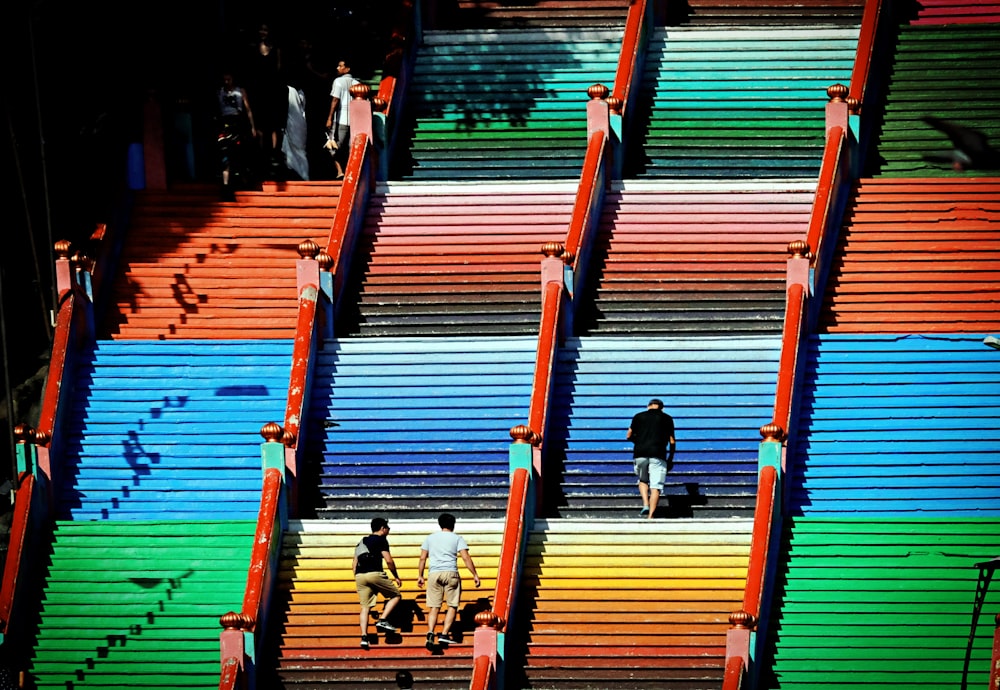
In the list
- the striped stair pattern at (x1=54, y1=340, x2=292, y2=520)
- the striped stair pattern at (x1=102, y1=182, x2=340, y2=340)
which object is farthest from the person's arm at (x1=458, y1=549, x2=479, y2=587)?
the striped stair pattern at (x1=102, y1=182, x2=340, y2=340)

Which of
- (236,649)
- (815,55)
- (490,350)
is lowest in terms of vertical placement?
(236,649)

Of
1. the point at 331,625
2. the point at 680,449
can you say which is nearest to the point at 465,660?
the point at 331,625

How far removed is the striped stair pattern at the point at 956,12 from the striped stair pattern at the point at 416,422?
32.3 ft

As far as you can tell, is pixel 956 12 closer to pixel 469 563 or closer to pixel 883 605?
pixel 883 605

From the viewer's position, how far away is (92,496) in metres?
33.3

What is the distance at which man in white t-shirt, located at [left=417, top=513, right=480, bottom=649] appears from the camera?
29750 mm

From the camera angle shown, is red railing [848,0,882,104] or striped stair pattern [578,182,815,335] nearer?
striped stair pattern [578,182,815,335]

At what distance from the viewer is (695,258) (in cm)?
3534

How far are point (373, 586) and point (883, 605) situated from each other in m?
6.15

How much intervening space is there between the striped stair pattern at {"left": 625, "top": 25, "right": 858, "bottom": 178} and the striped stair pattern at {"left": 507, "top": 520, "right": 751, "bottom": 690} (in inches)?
300

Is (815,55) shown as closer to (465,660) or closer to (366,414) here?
(366,414)

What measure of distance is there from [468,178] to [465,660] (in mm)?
9694

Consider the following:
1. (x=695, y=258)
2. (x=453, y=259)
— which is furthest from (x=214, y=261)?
(x=695, y=258)

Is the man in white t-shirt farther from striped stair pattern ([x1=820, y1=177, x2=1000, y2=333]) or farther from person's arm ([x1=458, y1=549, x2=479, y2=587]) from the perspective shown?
striped stair pattern ([x1=820, y1=177, x2=1000, y2=333])
